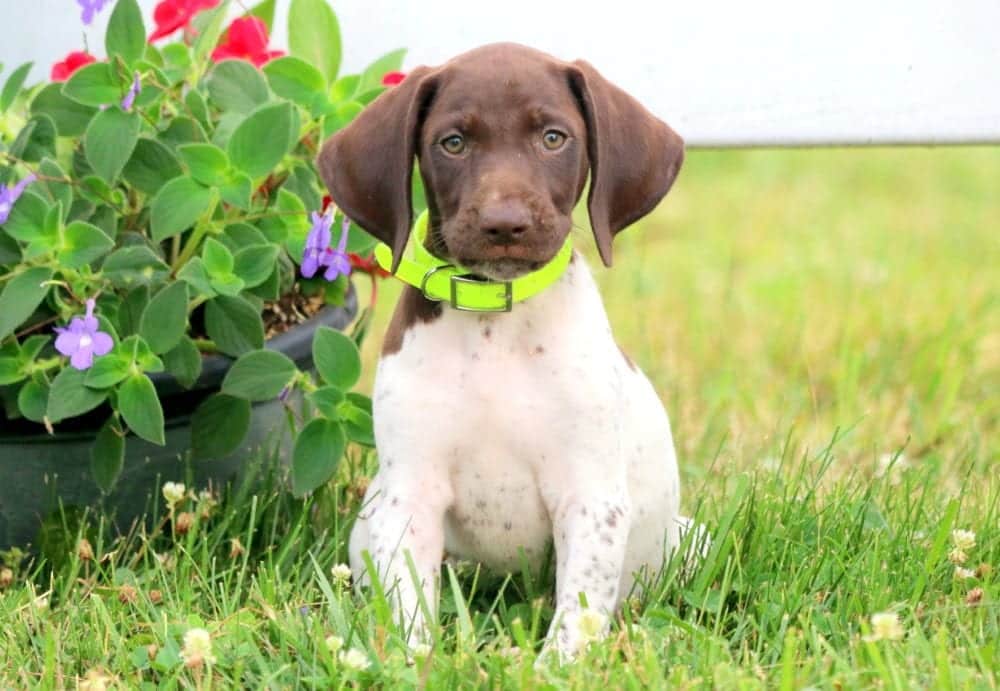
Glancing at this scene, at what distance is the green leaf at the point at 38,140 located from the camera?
3721mm

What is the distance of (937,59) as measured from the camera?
4.80 metres

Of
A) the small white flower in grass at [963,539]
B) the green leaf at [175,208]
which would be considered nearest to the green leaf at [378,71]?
the green leaf at [175,208]

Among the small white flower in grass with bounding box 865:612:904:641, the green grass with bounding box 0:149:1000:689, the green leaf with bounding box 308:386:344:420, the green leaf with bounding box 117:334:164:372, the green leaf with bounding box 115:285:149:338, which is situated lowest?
the green grass with bounding box 0:149:1000:689

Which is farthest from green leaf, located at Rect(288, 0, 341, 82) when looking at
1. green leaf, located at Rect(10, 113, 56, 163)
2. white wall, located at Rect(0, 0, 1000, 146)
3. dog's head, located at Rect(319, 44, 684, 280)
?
white wall, located at Rect(0, 0, 1000, 146)

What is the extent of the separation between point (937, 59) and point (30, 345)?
110 inches

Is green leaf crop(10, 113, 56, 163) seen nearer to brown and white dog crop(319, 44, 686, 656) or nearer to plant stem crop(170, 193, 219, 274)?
plant stem crop(170, 193, 219, 274)

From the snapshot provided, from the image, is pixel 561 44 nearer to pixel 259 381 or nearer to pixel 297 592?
pixel 259 381

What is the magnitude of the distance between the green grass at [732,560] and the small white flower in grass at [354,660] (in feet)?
0.08

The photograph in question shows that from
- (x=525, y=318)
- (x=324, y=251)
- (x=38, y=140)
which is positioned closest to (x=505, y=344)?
(x=525, y=318)

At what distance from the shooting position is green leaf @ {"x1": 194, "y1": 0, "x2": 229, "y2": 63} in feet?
12.8

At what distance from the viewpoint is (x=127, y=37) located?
144 inches

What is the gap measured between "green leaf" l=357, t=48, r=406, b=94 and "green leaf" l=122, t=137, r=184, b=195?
0.56 meters

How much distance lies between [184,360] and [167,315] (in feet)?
0.48

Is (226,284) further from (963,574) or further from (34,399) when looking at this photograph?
(963,574)
